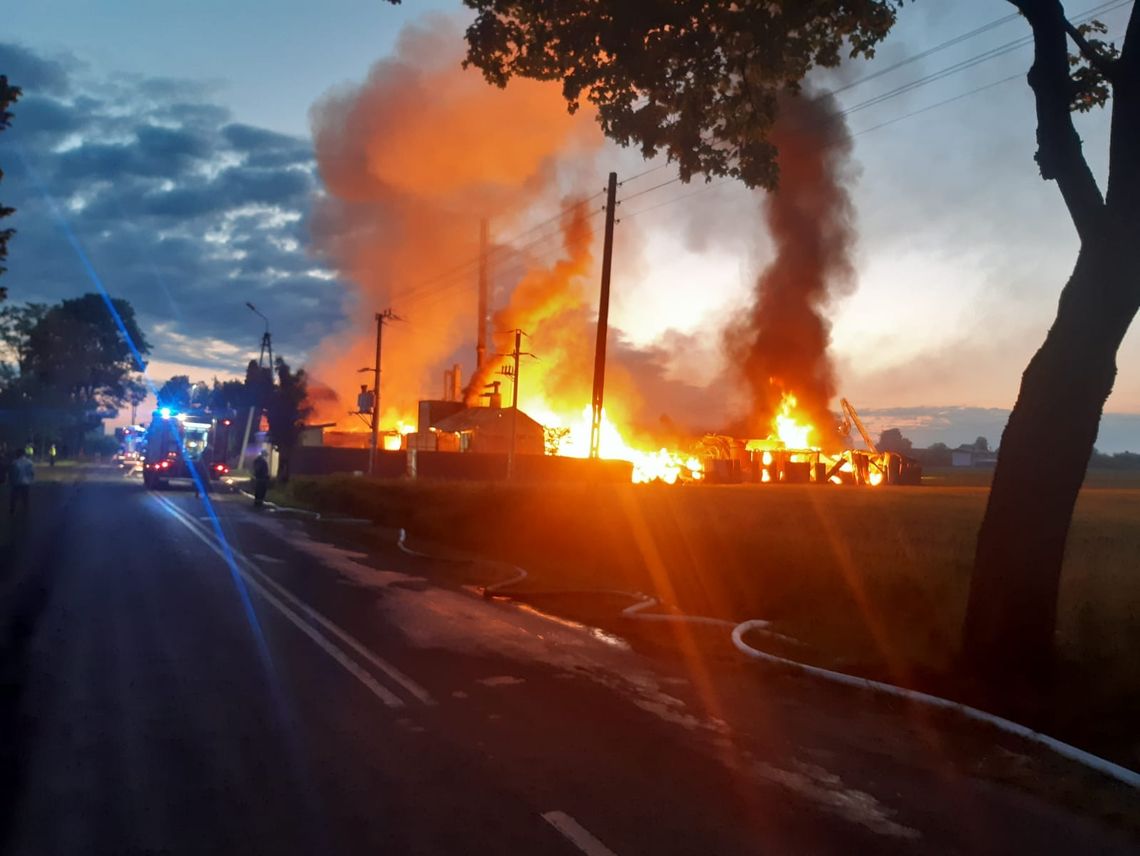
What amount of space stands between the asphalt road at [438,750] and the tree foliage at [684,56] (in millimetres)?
5805

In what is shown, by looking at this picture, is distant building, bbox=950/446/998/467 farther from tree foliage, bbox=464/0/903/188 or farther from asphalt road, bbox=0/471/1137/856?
asphalt road, bbox=0/471/1137/856

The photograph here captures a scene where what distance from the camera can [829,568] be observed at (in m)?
13.0

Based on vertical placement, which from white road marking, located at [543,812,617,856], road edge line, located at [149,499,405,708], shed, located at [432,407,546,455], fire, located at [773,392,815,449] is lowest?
road edge line, located at [149,499,405,708]

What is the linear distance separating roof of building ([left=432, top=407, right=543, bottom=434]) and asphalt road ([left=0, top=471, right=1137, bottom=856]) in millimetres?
50363

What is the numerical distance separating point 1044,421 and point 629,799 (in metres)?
5.27

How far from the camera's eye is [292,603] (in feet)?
40.6

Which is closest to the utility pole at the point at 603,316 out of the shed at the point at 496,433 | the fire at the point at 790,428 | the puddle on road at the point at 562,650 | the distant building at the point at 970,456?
the puddle on road at the point at 562,650

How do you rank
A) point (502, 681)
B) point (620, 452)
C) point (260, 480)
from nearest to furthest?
point (502, 681)
point (260, 480)
point (620, 452)

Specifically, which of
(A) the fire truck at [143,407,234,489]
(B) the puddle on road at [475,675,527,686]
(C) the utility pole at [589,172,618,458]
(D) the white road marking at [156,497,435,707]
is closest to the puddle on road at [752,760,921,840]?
(B) the puddle on road at [475,675,527,686]

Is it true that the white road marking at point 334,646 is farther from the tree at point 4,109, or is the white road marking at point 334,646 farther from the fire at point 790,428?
the fire at point 790,428

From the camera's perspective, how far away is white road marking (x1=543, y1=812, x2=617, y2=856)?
470 cm

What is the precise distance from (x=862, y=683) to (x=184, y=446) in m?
38.7

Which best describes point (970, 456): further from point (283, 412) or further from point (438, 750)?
point (438, 750)

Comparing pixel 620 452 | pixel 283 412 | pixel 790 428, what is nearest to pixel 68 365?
pixel 283 412
